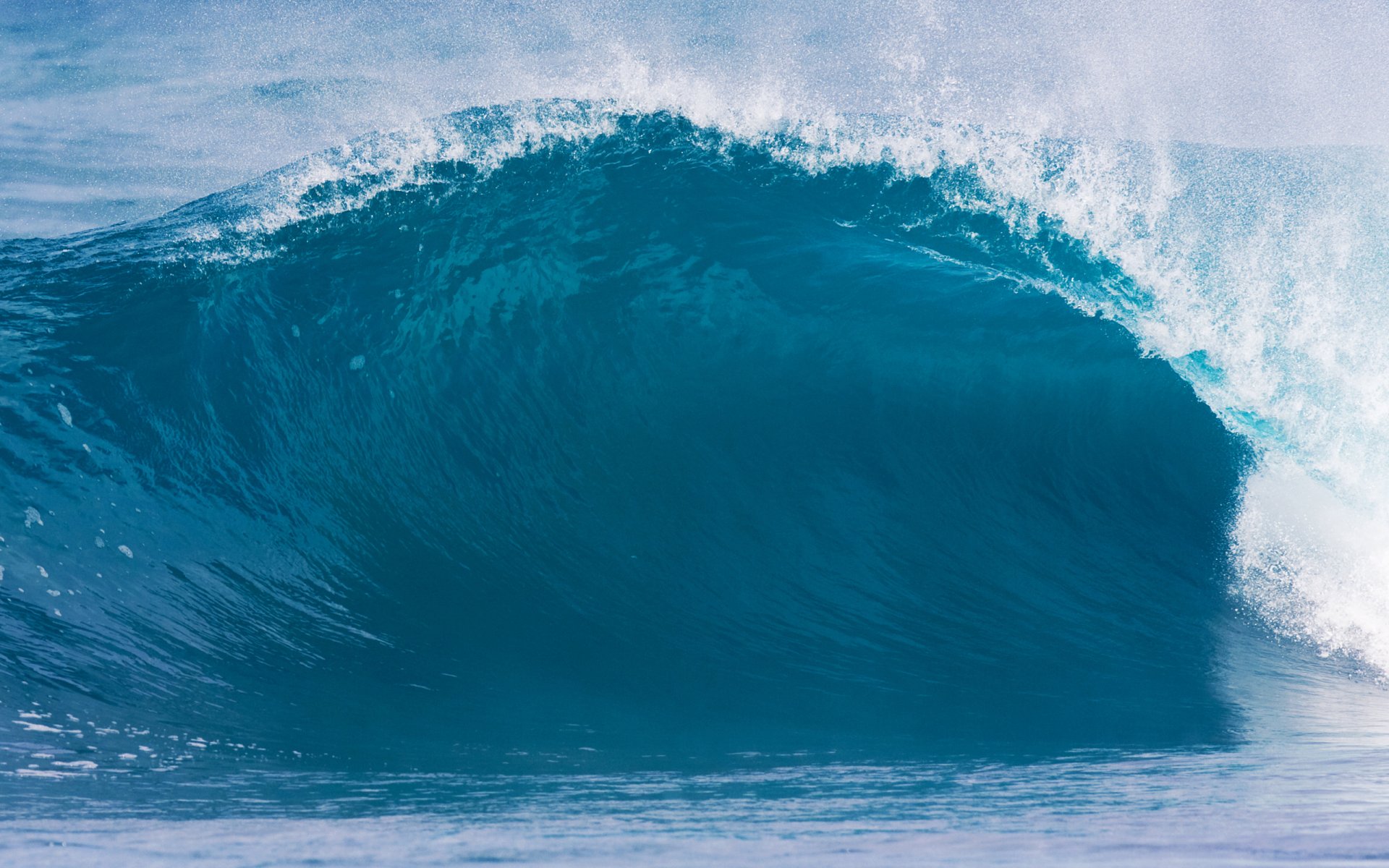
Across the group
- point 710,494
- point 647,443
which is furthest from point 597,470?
point 710,494

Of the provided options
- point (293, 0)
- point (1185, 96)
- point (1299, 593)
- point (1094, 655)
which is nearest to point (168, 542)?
point (1094, 655)

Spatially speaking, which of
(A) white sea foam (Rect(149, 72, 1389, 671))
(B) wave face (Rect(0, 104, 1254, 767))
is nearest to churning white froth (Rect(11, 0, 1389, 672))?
(A) white sea foam (Rect(149, 72, 1389, 671))

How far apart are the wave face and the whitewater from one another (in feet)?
0.09

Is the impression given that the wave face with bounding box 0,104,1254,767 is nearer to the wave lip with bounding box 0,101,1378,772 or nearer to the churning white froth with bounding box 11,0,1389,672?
the wave lip with bounding box 0,101,1378,772

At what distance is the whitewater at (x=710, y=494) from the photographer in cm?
351

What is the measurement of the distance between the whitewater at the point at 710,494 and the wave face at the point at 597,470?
3 centimetres

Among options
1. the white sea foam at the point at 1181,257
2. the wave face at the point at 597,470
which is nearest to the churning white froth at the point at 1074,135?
the white sea foam at the point at 1181,257

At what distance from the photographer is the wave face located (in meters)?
4.59

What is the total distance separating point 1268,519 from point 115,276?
7.97 meters

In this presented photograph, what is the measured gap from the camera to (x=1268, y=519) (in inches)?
237

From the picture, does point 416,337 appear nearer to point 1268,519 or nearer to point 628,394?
point 628,394

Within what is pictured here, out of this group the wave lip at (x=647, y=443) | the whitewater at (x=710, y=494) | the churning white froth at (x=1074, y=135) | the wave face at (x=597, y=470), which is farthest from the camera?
the churning white froth at (x=1074, y=135)

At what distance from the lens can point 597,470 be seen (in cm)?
605

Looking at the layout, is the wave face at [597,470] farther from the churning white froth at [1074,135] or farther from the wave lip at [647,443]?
the churning white froth at [1074,135]
